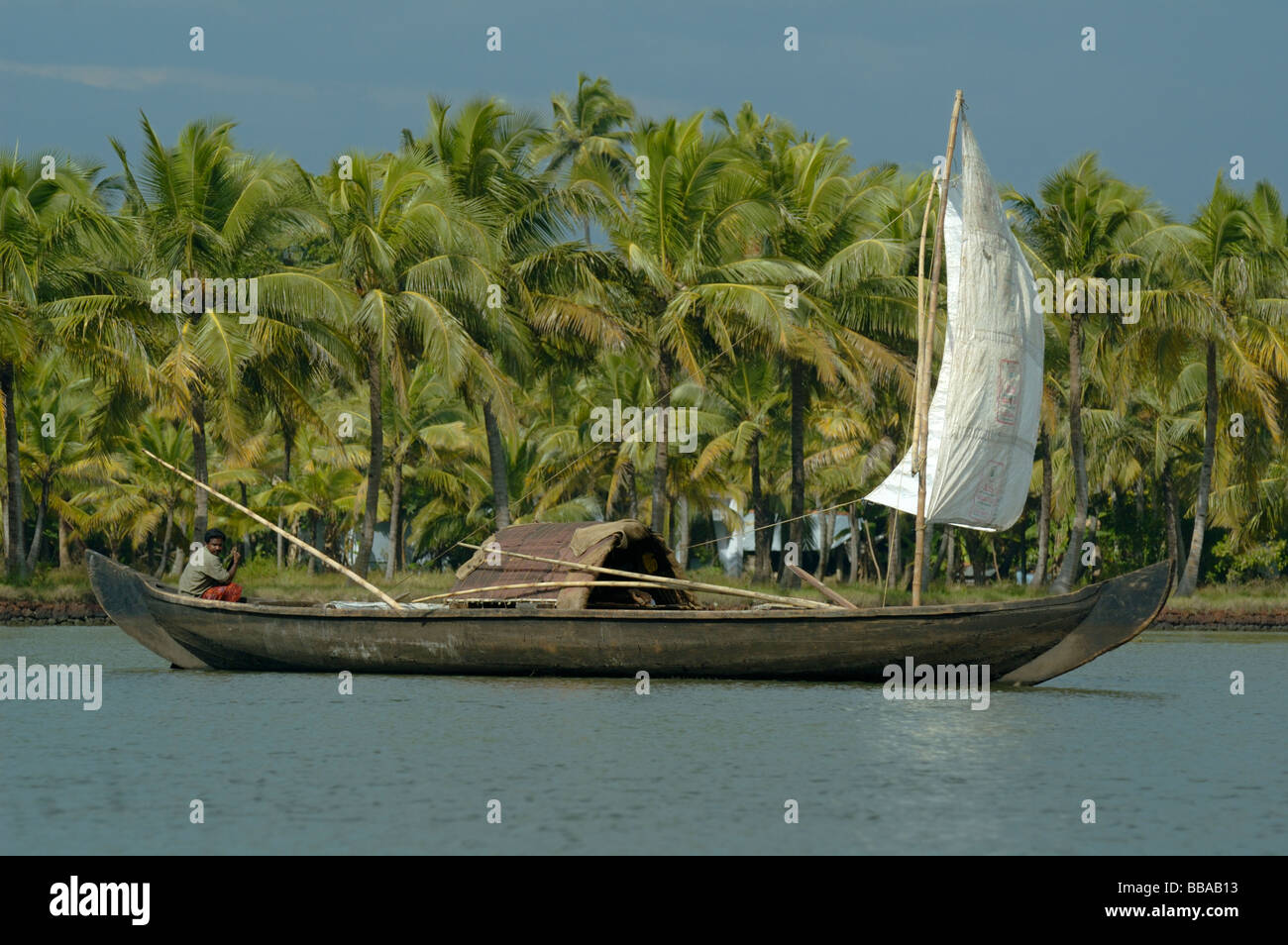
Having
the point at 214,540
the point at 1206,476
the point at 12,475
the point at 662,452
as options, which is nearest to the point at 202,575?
the point at 214,540

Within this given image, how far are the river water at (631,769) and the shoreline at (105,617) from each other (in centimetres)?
1308

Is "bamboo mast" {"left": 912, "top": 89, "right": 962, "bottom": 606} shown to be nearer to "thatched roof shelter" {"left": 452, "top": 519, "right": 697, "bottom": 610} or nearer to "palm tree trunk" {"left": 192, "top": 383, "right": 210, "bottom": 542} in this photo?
"thatched roof shelter" {"left": 452, "top": 519, "right": 697, "bottom": 610}

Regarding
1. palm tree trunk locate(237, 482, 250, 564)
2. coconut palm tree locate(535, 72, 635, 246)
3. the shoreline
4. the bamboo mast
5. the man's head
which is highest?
coconut palm tree locate(535, 72, 635, 246)

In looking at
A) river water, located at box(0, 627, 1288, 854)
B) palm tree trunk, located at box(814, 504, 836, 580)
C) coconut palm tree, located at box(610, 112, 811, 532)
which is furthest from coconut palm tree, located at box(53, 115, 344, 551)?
palm tree trunk, located at box(814, 504, 836, 580)

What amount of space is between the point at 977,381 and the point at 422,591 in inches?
755

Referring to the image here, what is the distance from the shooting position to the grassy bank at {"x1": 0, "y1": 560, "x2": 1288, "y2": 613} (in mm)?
35719

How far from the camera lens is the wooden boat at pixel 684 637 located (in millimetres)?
20344

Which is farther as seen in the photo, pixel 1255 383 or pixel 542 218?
pixel 1255 383

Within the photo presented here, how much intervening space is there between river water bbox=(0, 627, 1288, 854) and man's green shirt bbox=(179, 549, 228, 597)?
1328mm

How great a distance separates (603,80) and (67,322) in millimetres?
36554

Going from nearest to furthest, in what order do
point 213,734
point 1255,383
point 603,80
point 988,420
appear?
point 213,734, point 988,420, point 1255,383, point 603,80

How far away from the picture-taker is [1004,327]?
22219 millimetres
